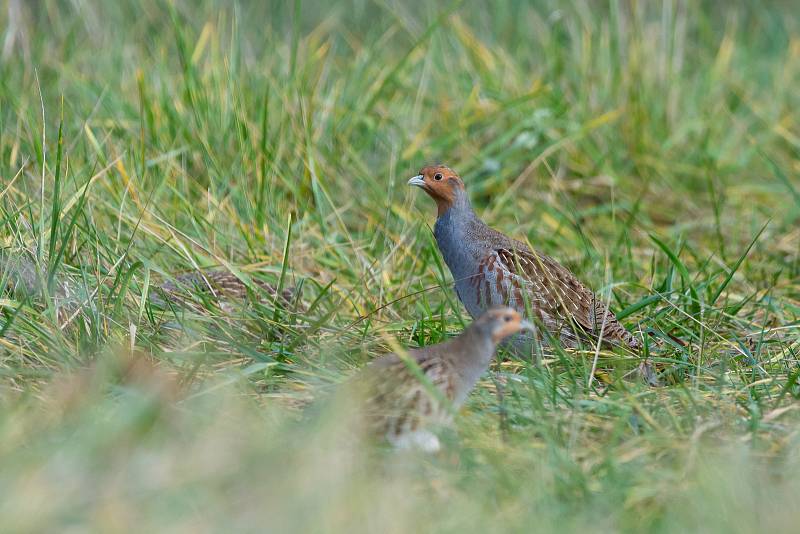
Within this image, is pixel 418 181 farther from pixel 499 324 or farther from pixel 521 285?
Answer: pixel 499 324

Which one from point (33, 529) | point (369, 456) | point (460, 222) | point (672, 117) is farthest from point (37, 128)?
point (672, 117)

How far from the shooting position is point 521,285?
4395 mm

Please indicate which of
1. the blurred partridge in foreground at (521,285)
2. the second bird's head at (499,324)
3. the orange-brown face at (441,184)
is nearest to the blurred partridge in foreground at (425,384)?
the second bird's head at (499,324)

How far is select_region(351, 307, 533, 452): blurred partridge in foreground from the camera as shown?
3148mm

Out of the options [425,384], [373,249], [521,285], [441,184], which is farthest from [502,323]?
[373,249]

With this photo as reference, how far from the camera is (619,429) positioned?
10.5 feet

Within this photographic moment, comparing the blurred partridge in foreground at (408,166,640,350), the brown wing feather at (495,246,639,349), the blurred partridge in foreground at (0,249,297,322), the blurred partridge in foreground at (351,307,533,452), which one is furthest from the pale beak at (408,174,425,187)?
the blurred partridge in foreground at (351,307,533,452)

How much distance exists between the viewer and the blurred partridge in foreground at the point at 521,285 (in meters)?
4.37

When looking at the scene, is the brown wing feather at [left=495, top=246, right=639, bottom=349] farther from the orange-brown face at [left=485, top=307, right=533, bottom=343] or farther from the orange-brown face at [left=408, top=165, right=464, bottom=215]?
the orange-brown face at [left=485, top=307, right=533, bottom=343]

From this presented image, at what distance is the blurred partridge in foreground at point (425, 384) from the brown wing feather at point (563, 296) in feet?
2.77

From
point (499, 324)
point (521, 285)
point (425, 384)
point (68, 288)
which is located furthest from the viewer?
point (521, 285)

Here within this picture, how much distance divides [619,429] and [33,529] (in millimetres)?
1621

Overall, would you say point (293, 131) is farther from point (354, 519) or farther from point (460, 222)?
point (354, 519)

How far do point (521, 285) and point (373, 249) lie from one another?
42.5 inches
